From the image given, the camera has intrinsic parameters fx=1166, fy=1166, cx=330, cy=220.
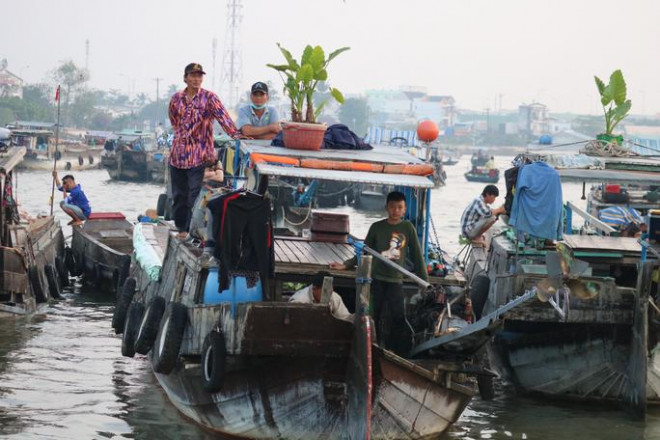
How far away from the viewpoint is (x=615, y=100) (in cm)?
1480

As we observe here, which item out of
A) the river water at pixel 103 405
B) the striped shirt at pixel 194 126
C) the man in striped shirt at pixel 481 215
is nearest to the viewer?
the river water at pixel 103 405

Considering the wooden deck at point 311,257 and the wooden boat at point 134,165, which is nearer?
the wooden deck at point 311,257

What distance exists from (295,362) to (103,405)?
3705mm

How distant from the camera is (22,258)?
15.4m

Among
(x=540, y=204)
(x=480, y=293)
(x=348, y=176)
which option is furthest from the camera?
(x=480, y=293)

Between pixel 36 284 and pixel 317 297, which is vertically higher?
pixel 317 297

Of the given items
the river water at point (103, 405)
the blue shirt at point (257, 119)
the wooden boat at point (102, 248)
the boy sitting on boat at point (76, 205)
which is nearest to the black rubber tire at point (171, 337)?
the river water at point (103, 405)

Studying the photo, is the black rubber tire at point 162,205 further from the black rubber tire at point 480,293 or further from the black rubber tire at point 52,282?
the black rubber tire at point 480,293

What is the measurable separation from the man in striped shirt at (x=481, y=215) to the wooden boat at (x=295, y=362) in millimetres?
3575

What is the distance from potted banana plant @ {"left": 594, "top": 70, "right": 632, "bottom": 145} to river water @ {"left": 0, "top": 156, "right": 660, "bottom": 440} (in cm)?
365

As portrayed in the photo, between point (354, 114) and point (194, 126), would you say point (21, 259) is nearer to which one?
point (194, 126)

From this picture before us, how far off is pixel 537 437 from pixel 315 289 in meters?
3.39

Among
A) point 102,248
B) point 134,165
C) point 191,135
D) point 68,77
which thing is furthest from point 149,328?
point 68,77

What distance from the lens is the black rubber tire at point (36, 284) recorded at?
16803 millimetres
